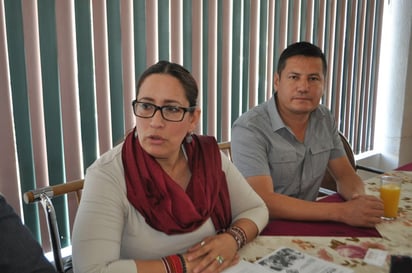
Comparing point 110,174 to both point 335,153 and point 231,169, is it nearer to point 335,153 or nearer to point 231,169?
point 231,169

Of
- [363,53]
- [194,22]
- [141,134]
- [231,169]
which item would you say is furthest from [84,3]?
[363,53]

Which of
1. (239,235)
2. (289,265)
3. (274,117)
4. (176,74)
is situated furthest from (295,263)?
(274,117)

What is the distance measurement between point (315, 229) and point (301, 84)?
700 millimetres

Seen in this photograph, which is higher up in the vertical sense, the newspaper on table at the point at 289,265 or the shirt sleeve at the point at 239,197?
the shirt sleeve at the point at 239,197

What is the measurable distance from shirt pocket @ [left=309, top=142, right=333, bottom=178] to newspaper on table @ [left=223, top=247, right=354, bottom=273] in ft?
2.57

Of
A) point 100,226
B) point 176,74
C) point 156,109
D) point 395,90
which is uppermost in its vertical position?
point 176,74

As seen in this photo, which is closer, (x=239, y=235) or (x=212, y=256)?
(x=212, y=256)

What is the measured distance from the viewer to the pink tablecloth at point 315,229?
1.17 meters

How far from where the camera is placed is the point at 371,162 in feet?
13.1

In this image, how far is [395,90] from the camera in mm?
3846

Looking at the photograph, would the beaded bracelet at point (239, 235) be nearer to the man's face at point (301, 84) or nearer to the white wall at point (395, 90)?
the man's face at point (301, 84)

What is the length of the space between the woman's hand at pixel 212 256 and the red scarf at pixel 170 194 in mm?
103

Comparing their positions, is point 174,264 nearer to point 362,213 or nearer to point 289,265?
point 289,265

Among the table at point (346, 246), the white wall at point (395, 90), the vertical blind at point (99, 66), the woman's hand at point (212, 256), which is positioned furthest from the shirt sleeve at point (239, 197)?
the white wall at point (395, 90)
